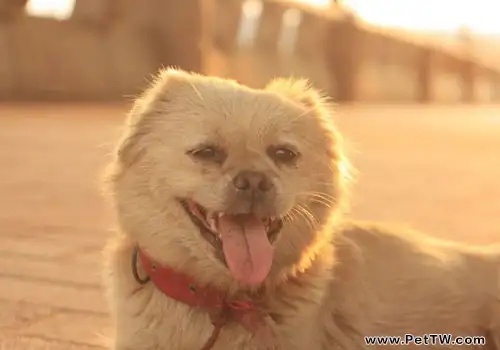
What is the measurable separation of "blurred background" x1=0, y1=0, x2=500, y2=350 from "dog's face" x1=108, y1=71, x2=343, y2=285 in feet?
0.95

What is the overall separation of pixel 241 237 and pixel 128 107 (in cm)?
102

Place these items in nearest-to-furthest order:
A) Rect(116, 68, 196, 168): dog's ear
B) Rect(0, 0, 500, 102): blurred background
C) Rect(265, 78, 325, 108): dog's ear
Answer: Rect(116, 68, 196, 168): dog's ear
Rect(265, 78, 325, 108): dog's ear
Rect(0, 0, 500, 102): blurred background

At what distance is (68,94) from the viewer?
13.9 metres

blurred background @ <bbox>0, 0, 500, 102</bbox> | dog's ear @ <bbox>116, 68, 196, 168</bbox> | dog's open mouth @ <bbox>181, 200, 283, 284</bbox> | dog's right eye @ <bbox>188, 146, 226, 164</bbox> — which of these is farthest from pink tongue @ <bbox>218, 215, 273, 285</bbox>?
blurred background @ <bbox>0, 0, 500, 102</bbox>

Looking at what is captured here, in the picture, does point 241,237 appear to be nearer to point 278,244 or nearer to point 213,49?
point 278,244

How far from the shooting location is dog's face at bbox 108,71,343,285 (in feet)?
6.28

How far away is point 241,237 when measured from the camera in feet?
6.32

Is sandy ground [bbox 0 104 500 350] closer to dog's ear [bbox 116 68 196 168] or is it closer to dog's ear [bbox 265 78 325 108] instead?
dog's ear [bbox 116 68 196 168]

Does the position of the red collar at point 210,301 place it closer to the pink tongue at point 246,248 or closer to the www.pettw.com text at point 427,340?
the pink tongue at point 246,248

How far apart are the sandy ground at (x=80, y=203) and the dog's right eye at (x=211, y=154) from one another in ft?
1.42

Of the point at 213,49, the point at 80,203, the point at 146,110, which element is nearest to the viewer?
the point at 146,110

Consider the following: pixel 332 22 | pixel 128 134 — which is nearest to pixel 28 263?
pixel 128 134

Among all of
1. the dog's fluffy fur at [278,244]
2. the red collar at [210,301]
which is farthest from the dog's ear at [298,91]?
the red collar at [210,301]

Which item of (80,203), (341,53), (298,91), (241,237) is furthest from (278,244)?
(341,53)
